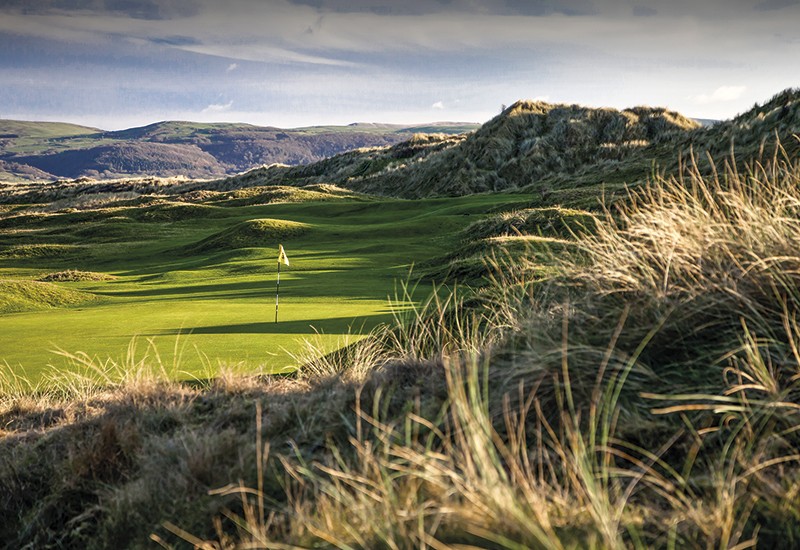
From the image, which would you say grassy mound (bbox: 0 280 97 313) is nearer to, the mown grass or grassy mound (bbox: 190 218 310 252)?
the mown grass

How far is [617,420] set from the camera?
140 inches

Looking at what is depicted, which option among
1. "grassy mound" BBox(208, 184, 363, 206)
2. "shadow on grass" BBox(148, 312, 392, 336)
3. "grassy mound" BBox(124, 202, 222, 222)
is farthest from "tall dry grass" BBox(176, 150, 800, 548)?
"grassy mound" BBox(208, 184, 363, 206)

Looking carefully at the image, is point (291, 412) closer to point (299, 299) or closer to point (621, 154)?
point (299, 299)

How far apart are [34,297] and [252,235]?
13.8 metres

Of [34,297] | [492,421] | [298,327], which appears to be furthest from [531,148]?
[492,421]

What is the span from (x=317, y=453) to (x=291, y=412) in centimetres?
73

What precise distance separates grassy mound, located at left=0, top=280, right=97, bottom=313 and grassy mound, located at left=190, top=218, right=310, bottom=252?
1152 centimetres

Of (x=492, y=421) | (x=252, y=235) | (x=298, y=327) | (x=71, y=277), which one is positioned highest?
(x=492, y=421)

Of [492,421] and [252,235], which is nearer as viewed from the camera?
[492,421]

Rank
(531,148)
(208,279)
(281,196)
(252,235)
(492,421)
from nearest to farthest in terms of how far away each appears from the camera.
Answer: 1. (492,421)
2. (208,279)
3. (252,235)
4. (281,196)
5. (531,148)

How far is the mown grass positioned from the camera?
282 cm

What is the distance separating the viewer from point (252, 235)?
29000 millimetres

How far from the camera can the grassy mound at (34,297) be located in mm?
14883

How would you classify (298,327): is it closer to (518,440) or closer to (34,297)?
(518,440)
